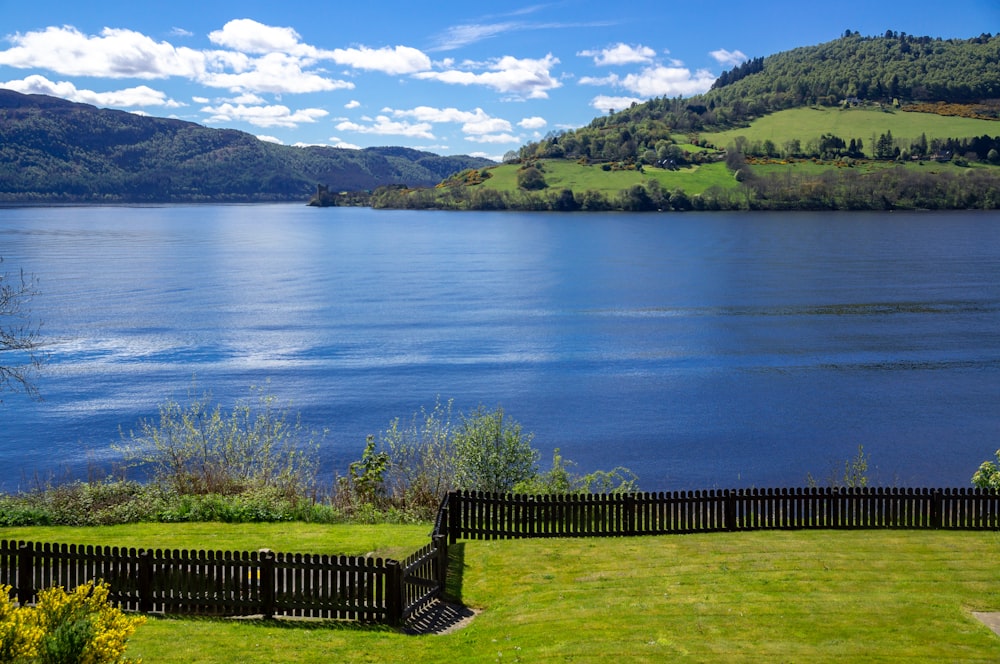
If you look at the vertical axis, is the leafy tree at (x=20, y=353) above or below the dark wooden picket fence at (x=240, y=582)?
below

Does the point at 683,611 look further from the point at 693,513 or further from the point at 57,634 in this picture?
the point at 57,634

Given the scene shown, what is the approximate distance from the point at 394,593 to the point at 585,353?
2297 inches

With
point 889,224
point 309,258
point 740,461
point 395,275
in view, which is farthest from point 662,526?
point 889,224

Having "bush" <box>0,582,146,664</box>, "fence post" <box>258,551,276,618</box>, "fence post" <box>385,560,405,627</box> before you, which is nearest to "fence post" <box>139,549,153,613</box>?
"fence post" <box>258,551,276,618</box>

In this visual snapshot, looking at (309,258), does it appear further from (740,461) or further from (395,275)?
(740,461)

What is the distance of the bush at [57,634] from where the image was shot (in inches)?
404

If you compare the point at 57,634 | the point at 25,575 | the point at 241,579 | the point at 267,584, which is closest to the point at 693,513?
the point at 267,584

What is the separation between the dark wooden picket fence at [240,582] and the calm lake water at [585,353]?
86.6ft

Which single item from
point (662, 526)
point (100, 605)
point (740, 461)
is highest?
point (100, 605)

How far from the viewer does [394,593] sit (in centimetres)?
1612

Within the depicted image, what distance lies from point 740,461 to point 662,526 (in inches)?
994

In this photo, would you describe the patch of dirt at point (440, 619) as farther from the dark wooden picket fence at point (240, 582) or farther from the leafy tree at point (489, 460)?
the leafy tree at point (489, 460)

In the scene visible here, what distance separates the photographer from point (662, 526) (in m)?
22.6

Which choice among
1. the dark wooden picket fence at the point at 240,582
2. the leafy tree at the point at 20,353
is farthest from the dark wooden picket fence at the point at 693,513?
the leafy tree at the point at 20,353
